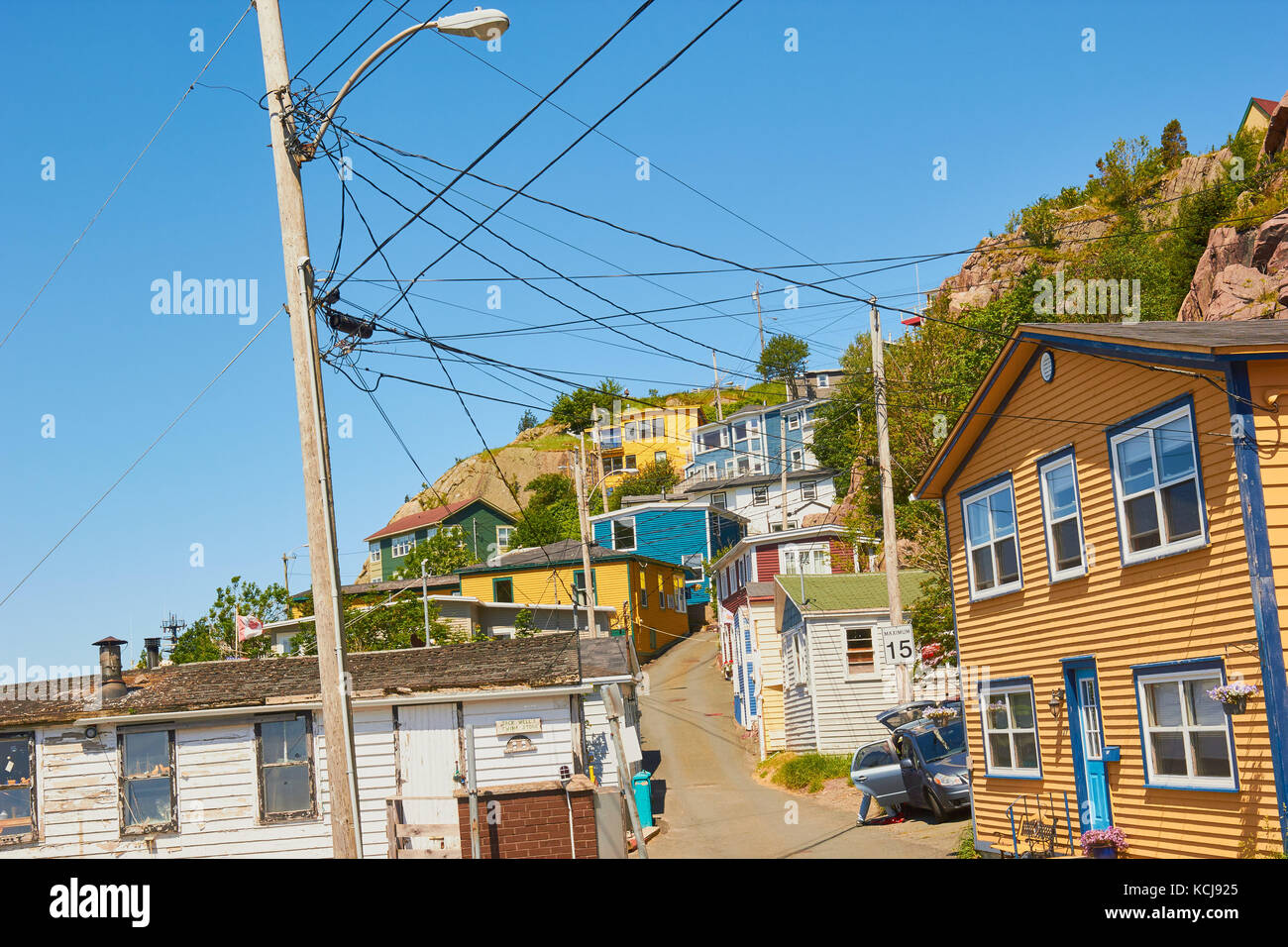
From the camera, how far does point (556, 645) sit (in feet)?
74.4

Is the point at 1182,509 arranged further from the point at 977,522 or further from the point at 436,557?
the point at 436,557

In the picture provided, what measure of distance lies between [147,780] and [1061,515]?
17.1m

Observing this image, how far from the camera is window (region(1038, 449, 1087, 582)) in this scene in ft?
55.5

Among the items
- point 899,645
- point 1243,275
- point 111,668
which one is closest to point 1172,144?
point 1243,275

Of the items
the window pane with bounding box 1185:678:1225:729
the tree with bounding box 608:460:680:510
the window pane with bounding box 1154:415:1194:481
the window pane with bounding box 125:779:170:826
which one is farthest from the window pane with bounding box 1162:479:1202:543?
the tree with bounding box 608:460:680:510

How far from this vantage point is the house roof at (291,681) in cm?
2073

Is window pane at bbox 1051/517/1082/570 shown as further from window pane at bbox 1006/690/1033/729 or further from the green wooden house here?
the green wooden house

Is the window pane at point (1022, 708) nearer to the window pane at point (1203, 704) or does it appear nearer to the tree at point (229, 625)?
the window pane at point (1203, 704)

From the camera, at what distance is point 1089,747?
16.8 m

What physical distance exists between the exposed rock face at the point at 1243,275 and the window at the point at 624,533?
118 feet

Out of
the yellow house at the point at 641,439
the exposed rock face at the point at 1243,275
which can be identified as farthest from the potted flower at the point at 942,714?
the yellow house at the point at 641,439
